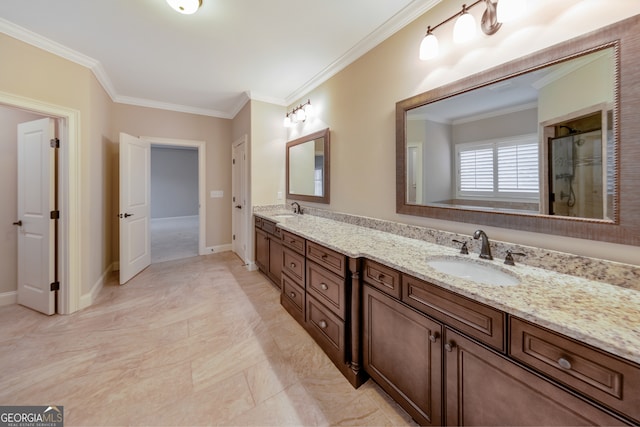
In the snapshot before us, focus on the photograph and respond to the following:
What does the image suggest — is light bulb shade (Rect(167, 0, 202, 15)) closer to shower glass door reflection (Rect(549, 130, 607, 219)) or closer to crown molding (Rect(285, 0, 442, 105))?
crown molding (Rect(285, 0, 442, 105))

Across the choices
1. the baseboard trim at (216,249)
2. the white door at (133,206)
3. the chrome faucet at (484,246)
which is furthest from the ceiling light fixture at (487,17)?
the baseboard trim at (216,249)

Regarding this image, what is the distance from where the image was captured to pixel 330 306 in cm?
178

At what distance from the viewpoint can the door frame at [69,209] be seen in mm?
2443

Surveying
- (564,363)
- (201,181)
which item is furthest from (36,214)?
(564,363)

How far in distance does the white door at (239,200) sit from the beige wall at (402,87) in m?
1.58

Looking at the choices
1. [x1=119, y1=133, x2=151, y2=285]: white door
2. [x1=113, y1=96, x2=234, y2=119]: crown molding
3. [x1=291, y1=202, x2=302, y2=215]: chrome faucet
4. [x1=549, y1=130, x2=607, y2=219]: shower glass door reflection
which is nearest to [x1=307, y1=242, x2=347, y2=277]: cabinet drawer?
[x1=549, y1=130, x2=607, y2=219]: shower glass door reflection

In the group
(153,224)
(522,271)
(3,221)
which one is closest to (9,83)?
Answer: (3,221)

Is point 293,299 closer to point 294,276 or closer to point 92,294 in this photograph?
point 294,276

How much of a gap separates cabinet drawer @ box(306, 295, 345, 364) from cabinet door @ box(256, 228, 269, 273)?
1277 millimetres

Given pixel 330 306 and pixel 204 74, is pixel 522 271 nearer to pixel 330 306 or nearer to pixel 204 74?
pixel 330 306

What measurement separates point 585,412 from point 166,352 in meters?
2.43

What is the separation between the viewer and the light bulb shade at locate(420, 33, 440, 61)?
5.50ft

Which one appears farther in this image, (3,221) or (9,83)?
(3,221)

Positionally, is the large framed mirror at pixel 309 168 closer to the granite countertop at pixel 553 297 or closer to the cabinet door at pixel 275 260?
the cabinet door at pixel 275 260
